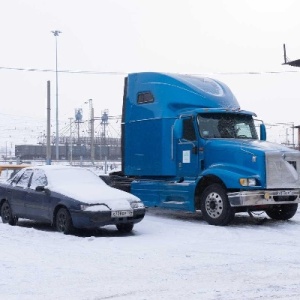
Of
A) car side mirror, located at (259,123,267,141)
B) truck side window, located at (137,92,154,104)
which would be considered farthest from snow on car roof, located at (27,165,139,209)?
car side mirror, located at (259,123,267,141)

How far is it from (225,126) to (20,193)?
5241 mm

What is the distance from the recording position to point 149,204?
593 inches

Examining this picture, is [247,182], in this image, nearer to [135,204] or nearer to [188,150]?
[188,150]

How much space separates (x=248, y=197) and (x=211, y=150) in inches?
64.6

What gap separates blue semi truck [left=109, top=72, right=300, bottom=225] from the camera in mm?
13016

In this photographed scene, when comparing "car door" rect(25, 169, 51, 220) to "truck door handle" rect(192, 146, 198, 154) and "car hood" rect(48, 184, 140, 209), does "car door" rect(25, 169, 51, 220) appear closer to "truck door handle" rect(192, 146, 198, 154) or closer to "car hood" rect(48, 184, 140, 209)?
"car hood" rect(48, 184, 140, 209)

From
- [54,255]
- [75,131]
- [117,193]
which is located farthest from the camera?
[75,131]

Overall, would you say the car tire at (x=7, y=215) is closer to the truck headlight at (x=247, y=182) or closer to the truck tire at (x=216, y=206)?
the truck tire at (x=216, y=206)

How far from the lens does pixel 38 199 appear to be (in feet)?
41.3

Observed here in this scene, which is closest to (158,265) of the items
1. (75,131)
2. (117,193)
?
(117,193)

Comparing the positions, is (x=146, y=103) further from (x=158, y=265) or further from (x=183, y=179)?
(x=158, y=265)

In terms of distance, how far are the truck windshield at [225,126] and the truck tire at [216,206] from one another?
1433 mm

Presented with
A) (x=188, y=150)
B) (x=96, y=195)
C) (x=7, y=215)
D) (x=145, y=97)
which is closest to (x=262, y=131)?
(x=188, y=150)

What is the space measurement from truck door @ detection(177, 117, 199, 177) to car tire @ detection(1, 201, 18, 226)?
4311mm
